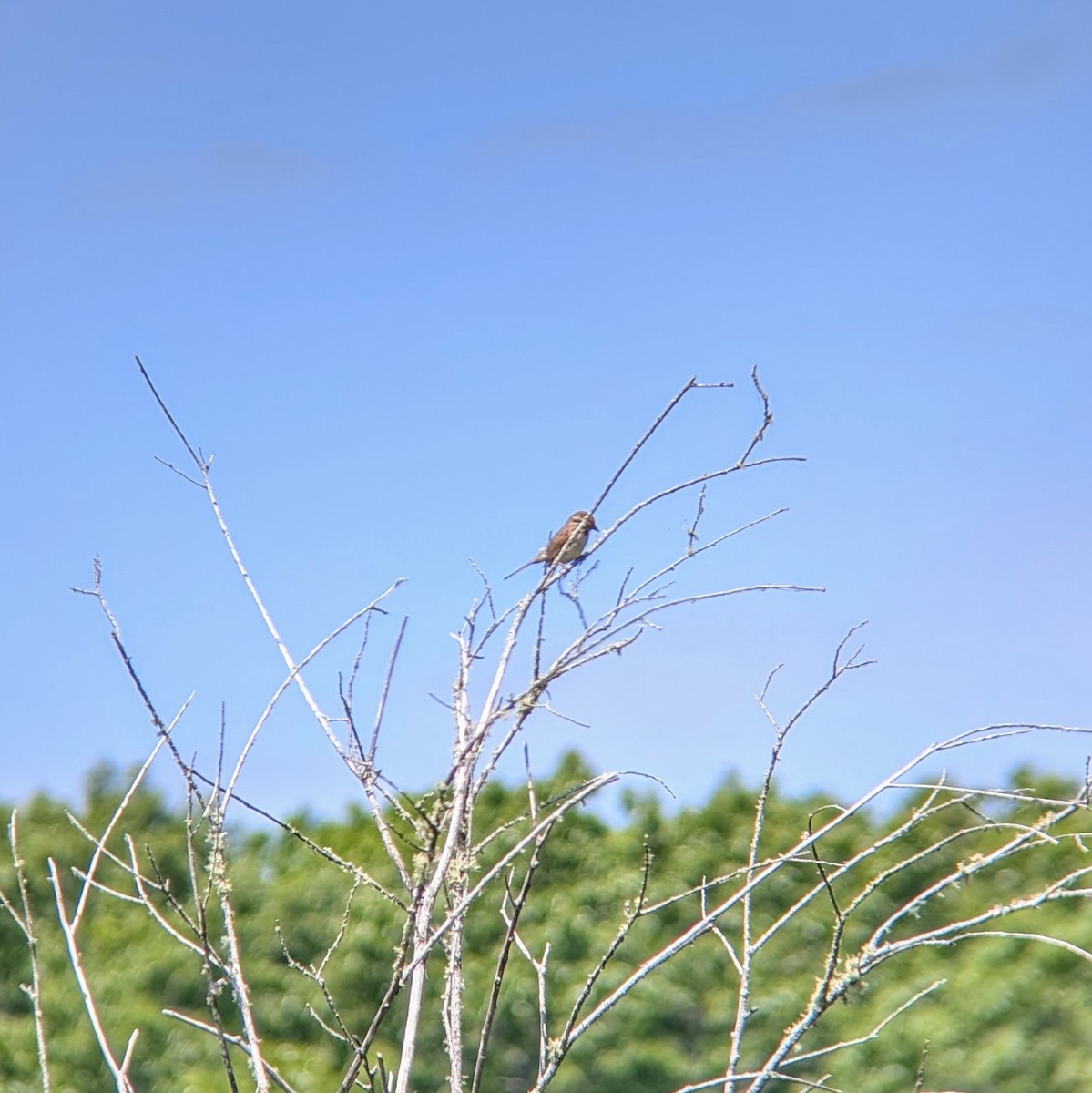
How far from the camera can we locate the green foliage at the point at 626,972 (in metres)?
7.96

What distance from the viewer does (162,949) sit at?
8.26 metres

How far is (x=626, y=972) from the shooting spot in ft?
26.1

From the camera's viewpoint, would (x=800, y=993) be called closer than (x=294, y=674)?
No

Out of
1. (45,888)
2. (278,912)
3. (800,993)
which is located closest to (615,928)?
(800,993)

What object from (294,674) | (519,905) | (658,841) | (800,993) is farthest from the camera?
(658,841)

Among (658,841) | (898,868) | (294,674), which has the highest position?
(658,841)

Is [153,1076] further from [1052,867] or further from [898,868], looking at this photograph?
[898,868]

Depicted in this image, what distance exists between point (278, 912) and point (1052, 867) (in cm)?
434

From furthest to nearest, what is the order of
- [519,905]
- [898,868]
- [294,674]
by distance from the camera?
[294,674] → [519,905] → [898,868]

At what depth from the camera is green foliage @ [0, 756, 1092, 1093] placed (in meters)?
7.96

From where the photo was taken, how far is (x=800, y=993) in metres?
7.98

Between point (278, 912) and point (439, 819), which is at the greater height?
point (278, 912)

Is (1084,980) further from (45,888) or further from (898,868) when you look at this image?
(898,868)

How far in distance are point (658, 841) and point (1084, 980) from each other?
243cm
